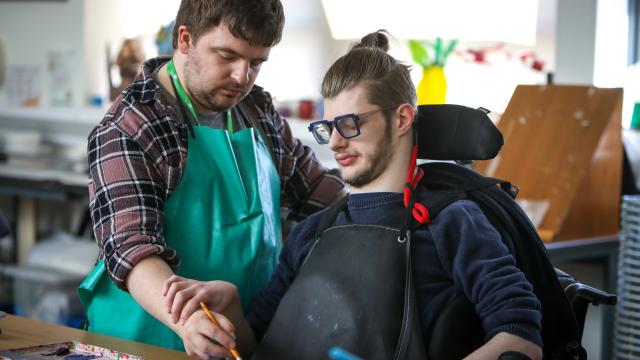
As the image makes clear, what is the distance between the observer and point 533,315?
4.19 ft

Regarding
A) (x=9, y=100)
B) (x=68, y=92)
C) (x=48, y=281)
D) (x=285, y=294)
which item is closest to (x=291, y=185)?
(x=285, y=294)

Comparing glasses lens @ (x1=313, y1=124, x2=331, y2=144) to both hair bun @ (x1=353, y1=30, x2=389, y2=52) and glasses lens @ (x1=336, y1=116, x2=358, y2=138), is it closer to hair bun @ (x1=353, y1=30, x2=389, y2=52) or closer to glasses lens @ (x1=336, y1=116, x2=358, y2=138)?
glasses lens @ (x1=336, y1=116, x2=358, y2=138)

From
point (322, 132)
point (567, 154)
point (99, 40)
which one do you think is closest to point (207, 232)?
point (322, 132)

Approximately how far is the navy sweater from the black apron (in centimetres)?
3

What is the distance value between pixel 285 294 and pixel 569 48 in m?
2.12

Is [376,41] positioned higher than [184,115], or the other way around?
[376,41]

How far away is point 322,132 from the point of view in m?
1.50

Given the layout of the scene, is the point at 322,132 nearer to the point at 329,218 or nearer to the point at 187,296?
the point at 329,218

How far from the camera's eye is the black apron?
1.37 metres

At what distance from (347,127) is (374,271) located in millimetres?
265

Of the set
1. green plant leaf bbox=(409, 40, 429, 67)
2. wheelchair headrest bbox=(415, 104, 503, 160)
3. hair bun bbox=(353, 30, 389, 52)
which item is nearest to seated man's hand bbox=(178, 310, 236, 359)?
wheelchair headrest bbox=(415, 104, 503, 160)

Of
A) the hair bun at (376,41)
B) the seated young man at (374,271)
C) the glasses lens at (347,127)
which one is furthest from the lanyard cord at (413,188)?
the hair bun at (376,41)

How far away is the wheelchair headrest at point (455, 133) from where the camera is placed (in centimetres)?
145

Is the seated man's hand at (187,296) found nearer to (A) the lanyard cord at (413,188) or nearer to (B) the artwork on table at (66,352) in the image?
(B) the artwork on table at (66,352)
